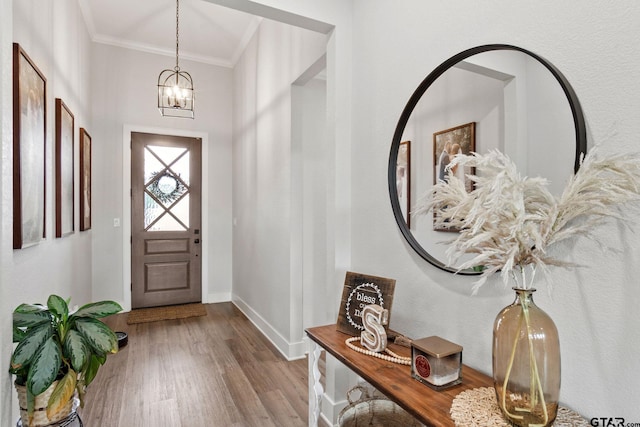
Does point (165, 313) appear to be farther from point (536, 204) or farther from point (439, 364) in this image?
point (536, 204)

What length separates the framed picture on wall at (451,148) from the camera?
1.30m

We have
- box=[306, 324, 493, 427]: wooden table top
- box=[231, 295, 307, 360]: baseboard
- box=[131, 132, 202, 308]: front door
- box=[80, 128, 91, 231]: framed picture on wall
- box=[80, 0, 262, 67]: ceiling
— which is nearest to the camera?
box=[306, 324, 493, 427]: wooden table top

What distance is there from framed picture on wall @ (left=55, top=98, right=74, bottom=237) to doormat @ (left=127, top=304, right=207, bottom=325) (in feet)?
5.39

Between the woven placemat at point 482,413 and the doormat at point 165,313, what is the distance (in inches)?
152

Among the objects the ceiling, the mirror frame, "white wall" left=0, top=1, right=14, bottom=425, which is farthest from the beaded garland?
the ceiling

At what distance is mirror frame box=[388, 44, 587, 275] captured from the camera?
98 cm

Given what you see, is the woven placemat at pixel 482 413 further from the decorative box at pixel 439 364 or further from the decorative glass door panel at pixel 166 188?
the decorative glass door panel at pixel 166 188

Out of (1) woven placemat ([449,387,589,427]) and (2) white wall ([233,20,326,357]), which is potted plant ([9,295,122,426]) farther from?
(2) white wall ([233,20,326,357])

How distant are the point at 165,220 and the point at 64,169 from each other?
2.11 metres

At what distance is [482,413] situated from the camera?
96 centimetres

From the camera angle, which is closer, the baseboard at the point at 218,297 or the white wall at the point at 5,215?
the white wall at the point at 5,215

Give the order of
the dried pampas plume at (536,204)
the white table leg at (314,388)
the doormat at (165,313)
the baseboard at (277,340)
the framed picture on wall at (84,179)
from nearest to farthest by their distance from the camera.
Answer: the dried pampas plume at (536,204)
the white table leg at (314,388)
the baseboard at (277,340)
the framed picture on wall at (84,179)
the doormat at (165,313)

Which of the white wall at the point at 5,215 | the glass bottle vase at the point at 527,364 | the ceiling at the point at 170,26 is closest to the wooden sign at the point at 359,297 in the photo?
the glass bottle vase at the point at 527,364

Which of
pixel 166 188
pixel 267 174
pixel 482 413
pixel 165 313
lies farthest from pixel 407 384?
pixel 166 188
